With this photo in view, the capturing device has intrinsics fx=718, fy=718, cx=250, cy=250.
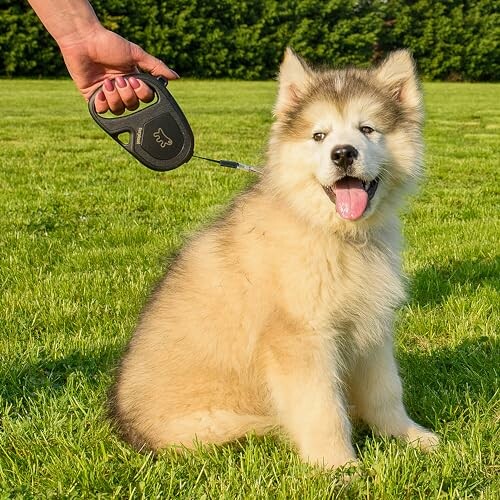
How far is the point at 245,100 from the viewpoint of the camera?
25.3 m

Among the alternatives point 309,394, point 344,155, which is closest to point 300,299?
point 309,394

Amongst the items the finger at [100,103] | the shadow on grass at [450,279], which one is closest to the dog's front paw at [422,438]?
the shadow on grass at [450,279]

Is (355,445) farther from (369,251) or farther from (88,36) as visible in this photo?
(88,36)

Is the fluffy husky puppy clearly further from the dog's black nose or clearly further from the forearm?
the forearm

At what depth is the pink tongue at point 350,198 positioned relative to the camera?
2.92 m

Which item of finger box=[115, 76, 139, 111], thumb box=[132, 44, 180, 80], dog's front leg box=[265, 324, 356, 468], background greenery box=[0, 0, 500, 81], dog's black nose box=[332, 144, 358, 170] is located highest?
thumb box=[132, 44, 180, 80]

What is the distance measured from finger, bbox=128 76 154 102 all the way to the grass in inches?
25.2

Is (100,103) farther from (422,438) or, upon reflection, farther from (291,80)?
(422,438)

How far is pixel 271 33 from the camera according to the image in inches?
1613

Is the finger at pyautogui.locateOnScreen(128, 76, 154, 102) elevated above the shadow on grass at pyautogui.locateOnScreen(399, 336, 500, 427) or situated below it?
above

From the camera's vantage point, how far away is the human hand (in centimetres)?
313

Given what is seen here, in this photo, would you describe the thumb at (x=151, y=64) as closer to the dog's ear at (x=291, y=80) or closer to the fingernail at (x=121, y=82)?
the fingernail at (x=121, y=82)

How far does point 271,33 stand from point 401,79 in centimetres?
3946

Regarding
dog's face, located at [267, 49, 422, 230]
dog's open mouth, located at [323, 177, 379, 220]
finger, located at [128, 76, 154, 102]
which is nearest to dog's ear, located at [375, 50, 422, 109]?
dog's face, located at [267, 49, 422, 230]
